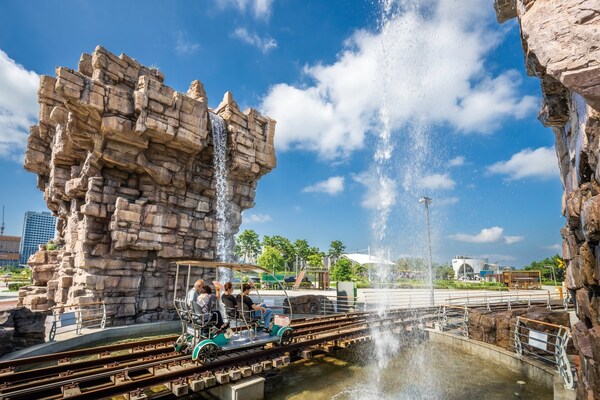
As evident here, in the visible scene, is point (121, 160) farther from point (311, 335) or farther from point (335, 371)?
point (335, 371)

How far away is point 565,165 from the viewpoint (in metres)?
7.12

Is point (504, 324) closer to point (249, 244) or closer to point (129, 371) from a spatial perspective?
point (129, 371)

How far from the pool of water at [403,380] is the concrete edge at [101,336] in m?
8.03

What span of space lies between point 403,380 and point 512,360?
12.0 feet

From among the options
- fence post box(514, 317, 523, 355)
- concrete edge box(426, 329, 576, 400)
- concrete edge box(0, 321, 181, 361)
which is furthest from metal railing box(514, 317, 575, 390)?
concrete edge box(0, 321, 181, 361)

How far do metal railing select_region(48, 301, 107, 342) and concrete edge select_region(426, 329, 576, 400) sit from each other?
49.1 ft

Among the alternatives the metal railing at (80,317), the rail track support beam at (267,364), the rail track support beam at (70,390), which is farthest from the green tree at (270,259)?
the rail track support beam at (70,390)

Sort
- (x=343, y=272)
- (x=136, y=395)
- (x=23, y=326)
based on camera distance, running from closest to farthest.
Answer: (x=136, y=395) < (x=23, y=326) < (x=343, y=272)

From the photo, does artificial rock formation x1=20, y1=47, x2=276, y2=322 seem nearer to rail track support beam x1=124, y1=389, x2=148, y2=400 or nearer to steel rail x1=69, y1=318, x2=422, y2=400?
steel rail x1=69, y1=318, x2=422, y2=400

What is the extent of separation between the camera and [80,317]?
13.5 metres

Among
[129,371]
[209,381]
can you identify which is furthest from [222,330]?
[129,371]

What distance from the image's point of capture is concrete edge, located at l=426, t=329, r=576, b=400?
23.1 ft

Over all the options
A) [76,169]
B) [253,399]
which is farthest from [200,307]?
[76,169]

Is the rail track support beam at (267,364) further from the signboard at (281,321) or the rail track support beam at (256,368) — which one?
the signboard at (281,321)
